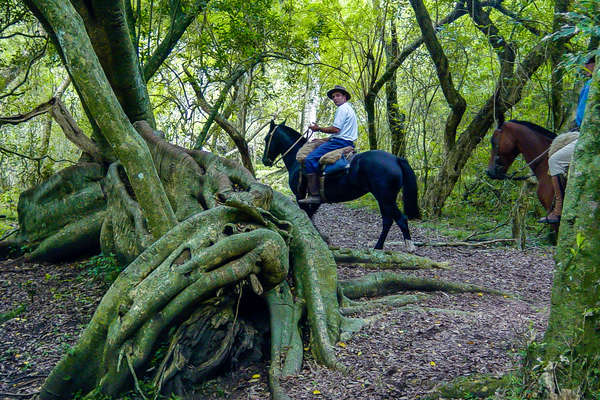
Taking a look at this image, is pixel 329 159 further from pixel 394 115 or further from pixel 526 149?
pixel 394 115

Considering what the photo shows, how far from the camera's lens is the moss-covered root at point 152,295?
4.19 meters

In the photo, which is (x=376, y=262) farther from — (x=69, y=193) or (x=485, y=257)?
(x=69, y=193)

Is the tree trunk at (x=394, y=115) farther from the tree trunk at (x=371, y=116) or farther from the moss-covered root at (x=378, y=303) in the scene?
the moss-covered root at (x=378, y=303)

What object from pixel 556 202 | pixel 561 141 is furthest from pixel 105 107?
pixel 556 202

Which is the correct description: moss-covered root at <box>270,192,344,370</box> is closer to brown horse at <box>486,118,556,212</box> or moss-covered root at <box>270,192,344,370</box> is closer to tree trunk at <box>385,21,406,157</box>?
brown horse at <box>486,118,556,212</box>

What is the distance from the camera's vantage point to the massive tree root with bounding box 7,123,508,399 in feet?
13.8

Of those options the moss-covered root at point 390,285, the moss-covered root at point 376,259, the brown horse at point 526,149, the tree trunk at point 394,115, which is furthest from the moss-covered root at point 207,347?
the tree trunk at point 394,115

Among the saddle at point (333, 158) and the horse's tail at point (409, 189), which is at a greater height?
the saddle at point (333, 158)

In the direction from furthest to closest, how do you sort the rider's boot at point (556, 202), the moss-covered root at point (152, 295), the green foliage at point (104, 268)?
the rider's boot at point (556, 202)
the green foliage at point (104, 268)
the moss-covered root at point (152, 295)

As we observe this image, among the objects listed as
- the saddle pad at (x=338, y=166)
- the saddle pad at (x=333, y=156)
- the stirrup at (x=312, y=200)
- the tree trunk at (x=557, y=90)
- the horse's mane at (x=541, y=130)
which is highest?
the tree trunk at (x=557, y=90)

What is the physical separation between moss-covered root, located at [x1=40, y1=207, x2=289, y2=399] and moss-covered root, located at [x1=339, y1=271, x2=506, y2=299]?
176 centimetres

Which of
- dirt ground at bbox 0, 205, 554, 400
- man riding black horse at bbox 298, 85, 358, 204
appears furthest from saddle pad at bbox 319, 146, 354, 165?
dirt ground at bbox 0, 205, 554, 400

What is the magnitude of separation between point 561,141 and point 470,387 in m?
5.84

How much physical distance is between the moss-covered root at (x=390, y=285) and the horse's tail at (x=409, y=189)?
3.07 m
